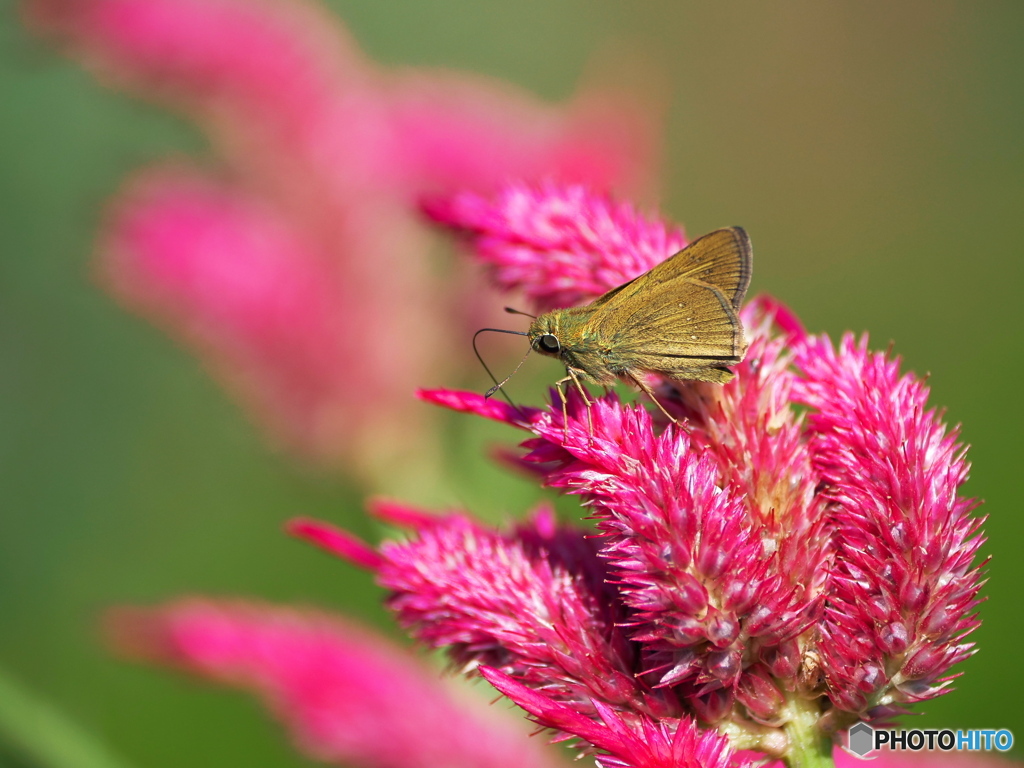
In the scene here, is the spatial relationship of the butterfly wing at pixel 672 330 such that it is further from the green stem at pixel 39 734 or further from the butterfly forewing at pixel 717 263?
the green stem at pixel 39 734

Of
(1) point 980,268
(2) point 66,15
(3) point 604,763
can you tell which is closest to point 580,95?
(2) point 66,15

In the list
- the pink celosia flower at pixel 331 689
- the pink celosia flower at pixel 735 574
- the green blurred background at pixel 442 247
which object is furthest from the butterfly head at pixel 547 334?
the green blurred background at pixel 442 247

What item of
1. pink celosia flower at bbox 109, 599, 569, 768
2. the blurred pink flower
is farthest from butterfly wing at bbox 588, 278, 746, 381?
the blurred pink flower

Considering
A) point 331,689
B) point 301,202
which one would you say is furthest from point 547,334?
point 301,202

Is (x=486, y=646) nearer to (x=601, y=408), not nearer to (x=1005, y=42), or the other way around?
(x=601, y=408)

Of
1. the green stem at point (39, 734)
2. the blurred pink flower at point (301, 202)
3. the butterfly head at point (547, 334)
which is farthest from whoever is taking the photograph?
the blurred pink flower at point (301, 202)

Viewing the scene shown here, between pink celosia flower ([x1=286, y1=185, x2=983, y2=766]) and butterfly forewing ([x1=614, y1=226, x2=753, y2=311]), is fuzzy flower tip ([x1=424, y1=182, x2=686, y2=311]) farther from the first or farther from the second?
pink celosia flower ([x1=286, y1=185, x2=983, y2=766])
